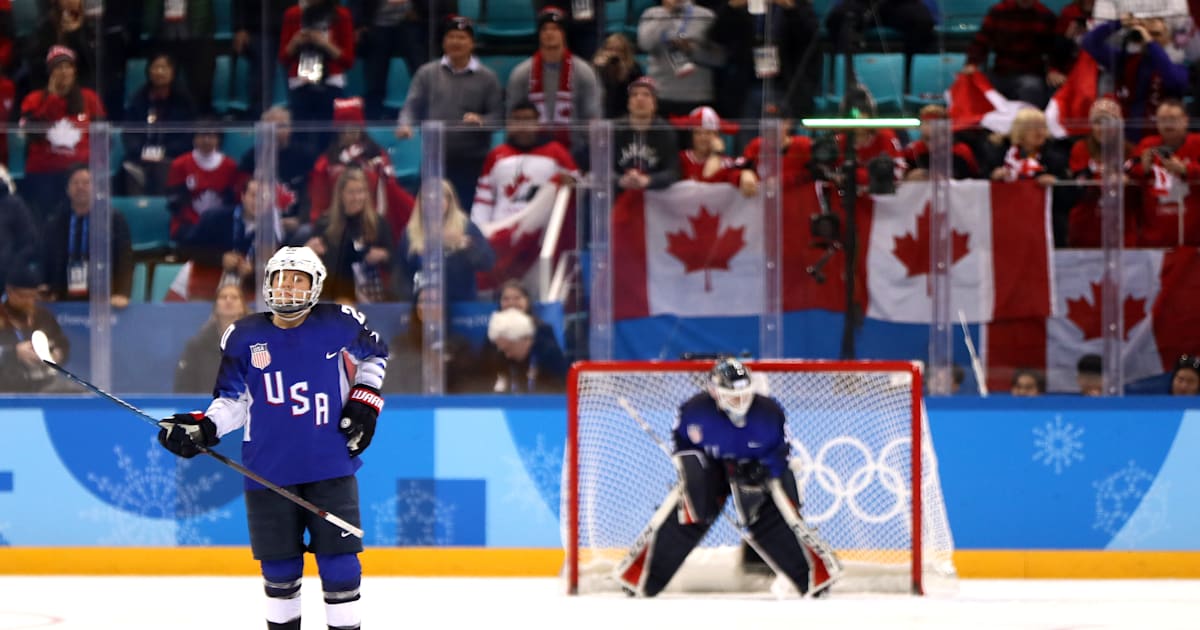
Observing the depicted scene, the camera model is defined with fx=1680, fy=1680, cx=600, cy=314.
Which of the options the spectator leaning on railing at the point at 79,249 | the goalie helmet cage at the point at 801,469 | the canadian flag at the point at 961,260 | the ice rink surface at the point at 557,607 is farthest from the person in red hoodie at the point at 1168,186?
the spectator leaning on railing at the point at 79,249

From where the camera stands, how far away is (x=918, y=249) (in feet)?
23.0

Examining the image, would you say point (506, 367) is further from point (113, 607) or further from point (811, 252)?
point (113, 607)

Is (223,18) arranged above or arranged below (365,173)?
above

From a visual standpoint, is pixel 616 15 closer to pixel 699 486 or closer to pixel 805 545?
pixel 699 486

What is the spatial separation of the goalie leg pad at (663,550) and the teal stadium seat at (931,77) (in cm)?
→ 245

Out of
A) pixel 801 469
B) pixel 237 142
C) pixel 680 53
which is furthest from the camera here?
pixel 680 53

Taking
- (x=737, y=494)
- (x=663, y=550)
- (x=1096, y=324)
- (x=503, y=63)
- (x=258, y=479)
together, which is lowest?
(x=663, y=550)

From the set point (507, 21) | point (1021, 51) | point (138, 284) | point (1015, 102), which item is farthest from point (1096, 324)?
point (138, 284)

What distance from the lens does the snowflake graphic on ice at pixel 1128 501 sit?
6914 millimetres

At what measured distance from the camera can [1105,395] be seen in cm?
701

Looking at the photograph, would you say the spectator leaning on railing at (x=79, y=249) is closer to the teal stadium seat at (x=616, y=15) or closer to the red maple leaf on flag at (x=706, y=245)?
the red maple leaf on flag at (x=706, y=245)

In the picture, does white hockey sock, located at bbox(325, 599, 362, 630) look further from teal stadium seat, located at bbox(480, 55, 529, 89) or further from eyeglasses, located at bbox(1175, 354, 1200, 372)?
eyeglasses, located at bbox(1175, 354, 1200, 372)

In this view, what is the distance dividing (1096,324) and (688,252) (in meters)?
1.73

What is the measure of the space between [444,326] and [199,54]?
90.5 inches
